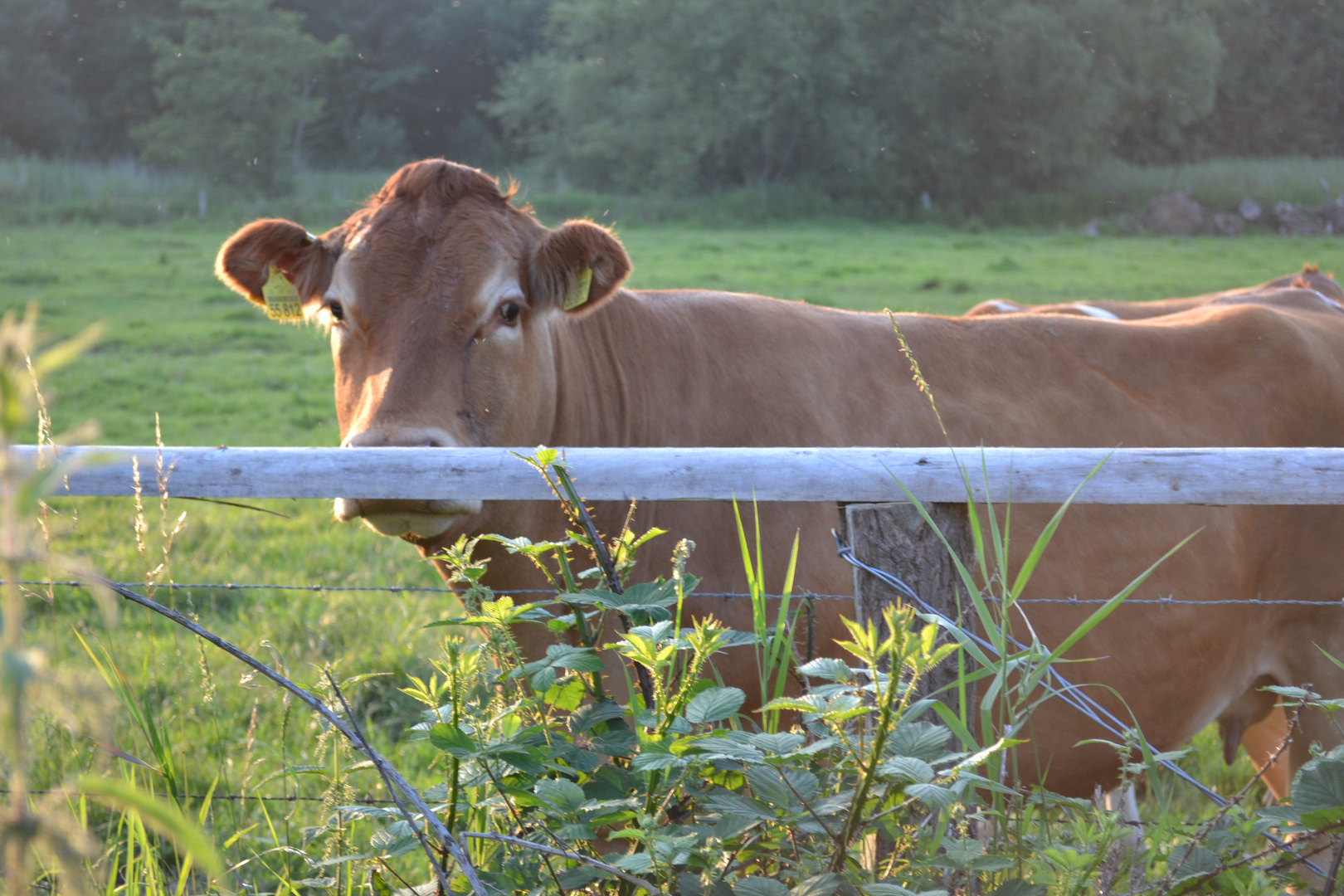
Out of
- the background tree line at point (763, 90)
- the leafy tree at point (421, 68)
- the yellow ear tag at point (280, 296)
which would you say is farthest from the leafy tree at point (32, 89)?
the yellow ear tag at point (280, 296)

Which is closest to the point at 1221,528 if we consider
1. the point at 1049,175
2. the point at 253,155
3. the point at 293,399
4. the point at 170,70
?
the point at 293,399

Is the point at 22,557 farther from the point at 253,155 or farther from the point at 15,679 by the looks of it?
the point at 253,155

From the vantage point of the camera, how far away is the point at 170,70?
3350 cm

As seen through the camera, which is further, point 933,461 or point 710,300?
point 710,300

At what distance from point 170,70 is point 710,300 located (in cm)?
3623

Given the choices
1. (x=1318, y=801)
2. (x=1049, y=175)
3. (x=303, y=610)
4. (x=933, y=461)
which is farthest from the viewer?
(x=1049, y=175)

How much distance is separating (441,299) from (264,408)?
6.79 m

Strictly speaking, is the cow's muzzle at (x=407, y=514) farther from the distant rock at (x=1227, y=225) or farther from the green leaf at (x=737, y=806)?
the distant rock at (x=1227, y=225)

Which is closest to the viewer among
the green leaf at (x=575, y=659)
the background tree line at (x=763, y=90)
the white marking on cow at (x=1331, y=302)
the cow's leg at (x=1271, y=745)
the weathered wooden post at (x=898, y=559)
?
the green leaf at (x=575, y=659)

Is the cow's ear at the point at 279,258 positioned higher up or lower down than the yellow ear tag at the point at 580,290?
higher up

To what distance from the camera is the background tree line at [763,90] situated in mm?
31766

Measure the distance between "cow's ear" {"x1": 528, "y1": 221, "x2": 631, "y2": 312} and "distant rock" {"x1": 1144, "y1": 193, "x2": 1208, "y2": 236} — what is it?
26133 millimetres

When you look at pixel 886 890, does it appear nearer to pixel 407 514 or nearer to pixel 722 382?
pixel 407 514

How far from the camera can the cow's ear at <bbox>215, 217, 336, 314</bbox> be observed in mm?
2898
